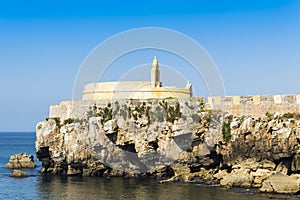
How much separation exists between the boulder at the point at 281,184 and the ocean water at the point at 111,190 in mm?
816

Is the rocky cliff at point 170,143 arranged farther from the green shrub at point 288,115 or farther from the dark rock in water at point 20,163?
the dark rock in water at point 20,163

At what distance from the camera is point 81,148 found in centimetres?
4597

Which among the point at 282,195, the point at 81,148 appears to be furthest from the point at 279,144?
the point at 81,148

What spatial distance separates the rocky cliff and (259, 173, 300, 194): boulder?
110 inches

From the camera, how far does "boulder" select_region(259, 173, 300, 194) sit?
108 feet

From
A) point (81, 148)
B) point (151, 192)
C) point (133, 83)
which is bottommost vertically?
point (151, 192)

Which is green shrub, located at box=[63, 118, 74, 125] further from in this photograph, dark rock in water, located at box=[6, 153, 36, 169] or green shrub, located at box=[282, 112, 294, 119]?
green shrub, located at box=[282, 112, 294, 119]

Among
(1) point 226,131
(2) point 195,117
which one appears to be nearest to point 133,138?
(2) point 195,117

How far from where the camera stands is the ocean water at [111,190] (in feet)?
112

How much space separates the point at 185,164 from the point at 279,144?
9.51m

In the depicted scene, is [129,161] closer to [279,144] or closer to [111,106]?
[111,106]

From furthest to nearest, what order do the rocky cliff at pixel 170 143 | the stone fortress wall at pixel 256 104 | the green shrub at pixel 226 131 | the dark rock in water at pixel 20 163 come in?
1. the dark rock in water at pixel 20 163
2. the green shrub at pixel 226 131
3. the stone fortress wall at pixel 256 104
4. the rocky cliff at pixel 170 143

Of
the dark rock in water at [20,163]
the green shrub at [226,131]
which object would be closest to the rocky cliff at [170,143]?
the green shrub at [226,131]

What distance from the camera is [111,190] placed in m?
37.5
